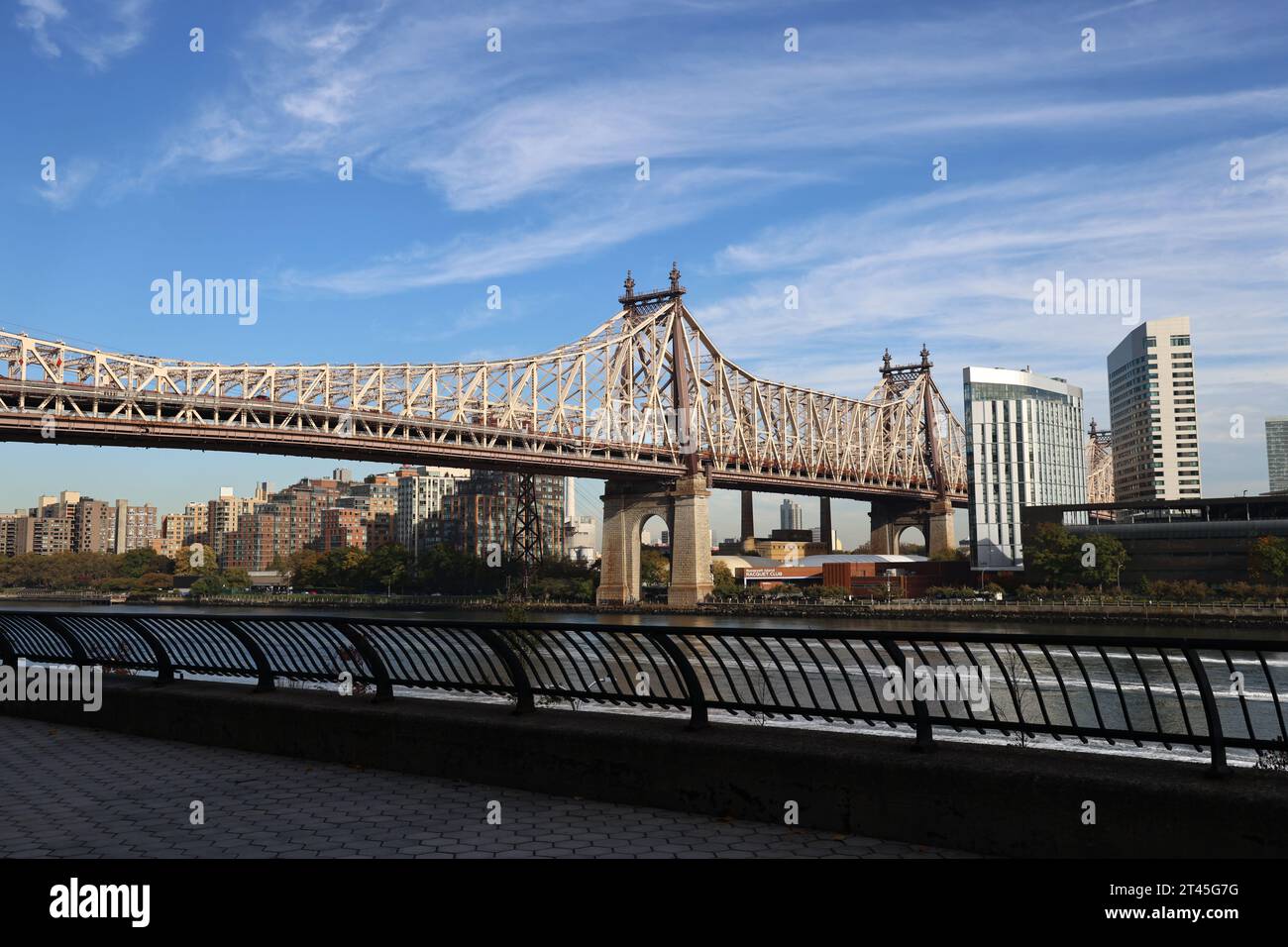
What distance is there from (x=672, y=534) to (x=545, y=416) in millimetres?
15977

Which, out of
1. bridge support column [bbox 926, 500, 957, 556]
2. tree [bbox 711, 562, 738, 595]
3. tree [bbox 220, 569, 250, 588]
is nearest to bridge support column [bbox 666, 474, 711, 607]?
tree [bbox 711, 562, 738, 595]

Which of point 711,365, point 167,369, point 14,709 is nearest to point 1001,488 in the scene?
point 711,365

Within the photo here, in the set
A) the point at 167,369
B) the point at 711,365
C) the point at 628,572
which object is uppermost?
the point at 711,365

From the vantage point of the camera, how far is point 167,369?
63438mm

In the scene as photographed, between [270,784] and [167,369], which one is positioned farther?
[167,369]

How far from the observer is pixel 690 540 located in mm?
91625

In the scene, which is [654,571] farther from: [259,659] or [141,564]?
[259,659]

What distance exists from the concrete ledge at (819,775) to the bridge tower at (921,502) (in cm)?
11874

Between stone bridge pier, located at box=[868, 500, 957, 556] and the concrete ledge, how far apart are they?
123 meters

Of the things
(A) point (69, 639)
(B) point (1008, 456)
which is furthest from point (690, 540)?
(A) point (69, 639)
